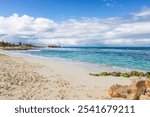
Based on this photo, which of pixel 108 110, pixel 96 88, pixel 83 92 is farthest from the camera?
pixel 96 88

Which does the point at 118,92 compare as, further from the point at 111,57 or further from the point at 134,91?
the point at 111,57

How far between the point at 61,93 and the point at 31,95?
140 centimetres

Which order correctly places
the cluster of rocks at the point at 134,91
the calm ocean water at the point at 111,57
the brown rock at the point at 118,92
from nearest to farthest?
1. the cluster of rocks at the point at 134,91
2. the brown rock at the point at 118,92
3. the calm ocean water at the point at 111,57

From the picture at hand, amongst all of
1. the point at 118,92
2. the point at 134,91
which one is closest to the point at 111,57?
the point at 118,92

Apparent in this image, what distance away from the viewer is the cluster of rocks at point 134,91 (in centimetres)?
1173

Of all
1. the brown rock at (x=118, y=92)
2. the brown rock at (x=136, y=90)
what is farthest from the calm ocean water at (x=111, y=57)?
the brown rock at (x=136, y=90)

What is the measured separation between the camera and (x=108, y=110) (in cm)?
924

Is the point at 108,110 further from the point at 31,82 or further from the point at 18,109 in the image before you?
the point at 31,82

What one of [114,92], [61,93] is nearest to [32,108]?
[61,93]

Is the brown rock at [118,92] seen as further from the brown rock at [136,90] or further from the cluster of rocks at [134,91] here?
the brown rock at [136,90]

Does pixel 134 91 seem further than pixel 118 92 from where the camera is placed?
No

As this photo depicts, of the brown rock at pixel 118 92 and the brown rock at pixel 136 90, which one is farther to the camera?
the brown rock at pixel 118 92

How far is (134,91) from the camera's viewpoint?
1198 cm

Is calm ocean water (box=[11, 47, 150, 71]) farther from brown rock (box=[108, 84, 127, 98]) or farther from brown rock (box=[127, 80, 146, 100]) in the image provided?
brown rock (box=[127, 80, 146, 100])
